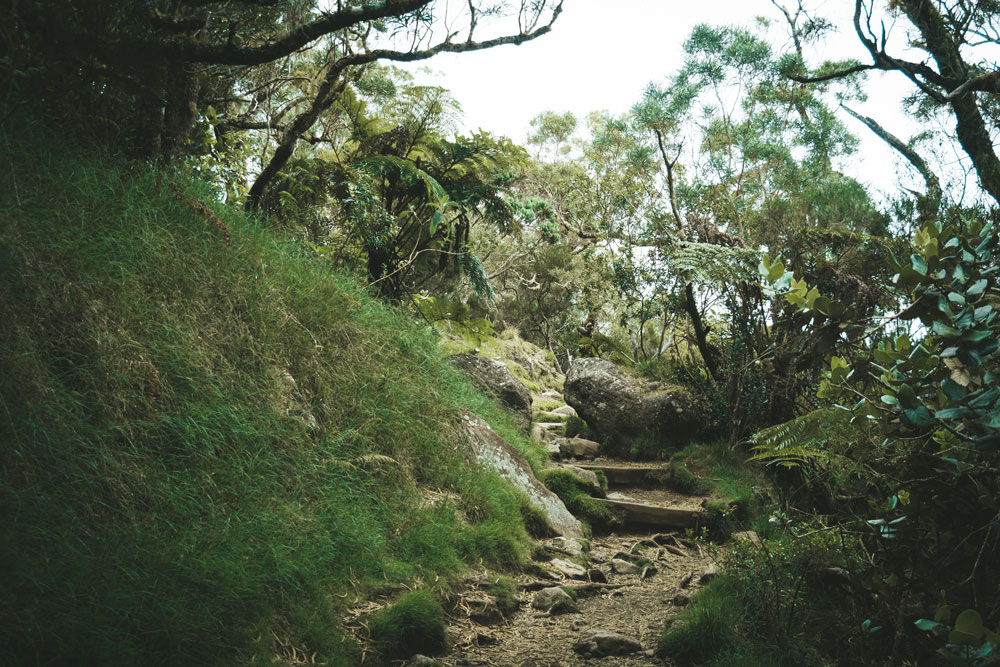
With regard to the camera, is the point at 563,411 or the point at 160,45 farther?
the point at 563,411

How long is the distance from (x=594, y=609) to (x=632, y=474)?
13.6 ft

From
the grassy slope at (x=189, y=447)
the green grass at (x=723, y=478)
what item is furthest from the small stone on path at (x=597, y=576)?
the green grass at (x=723, y=478)

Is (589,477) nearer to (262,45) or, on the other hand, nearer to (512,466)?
(512,466)

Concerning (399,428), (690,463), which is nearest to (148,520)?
(399,428)

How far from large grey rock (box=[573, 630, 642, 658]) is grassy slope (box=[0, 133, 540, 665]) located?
102 centimetres

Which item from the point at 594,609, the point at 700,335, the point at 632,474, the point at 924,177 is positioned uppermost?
the point at 924,177

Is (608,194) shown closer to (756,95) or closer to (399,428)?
(756,95)

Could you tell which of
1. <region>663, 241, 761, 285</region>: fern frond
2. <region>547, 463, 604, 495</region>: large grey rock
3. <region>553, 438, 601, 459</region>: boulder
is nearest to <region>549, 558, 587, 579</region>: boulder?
<region>547, 463, 604, 495</region>: large grey rock

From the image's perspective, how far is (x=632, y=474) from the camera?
28.6 ft

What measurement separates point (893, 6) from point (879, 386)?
5.96 meters

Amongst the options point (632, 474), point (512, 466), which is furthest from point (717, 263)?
point (512, 466)

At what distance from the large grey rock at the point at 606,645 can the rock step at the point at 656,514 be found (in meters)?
3.24

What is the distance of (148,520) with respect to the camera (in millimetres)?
3021

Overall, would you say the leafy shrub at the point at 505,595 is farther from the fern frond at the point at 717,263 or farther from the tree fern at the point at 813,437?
the fern frond at the point at 717,263
